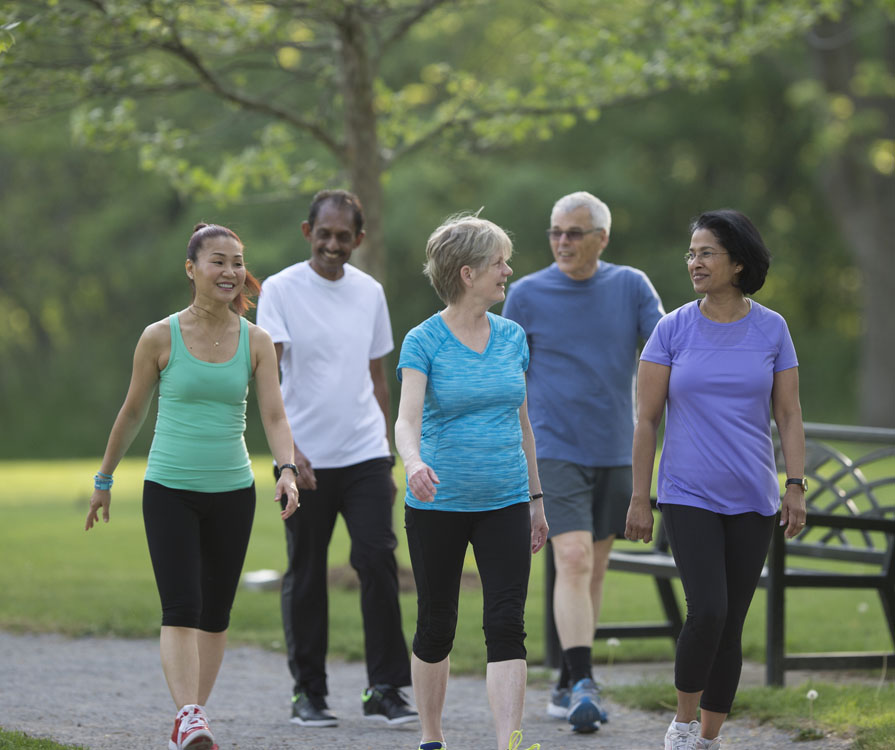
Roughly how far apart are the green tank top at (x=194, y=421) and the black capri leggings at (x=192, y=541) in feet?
0.21

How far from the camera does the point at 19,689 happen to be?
657 centimetres

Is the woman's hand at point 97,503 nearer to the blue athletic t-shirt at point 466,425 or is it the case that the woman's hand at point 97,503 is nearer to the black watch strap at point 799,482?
the blue athletic t-shirt at point 466,425

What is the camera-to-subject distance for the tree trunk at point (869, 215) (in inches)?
1054

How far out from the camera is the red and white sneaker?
474cm

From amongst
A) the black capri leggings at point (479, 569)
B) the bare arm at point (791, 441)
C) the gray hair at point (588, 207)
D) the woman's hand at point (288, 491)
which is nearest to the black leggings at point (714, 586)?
the bare arm at point (791, 441)

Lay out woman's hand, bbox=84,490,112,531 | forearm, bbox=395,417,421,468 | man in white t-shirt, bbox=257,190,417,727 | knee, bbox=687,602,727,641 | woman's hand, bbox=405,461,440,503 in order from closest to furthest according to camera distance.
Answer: woman's hand, bbox=405,461,440,503 < forearm, bbox=395,417,421,468 < knee, bbox=687,602,727,641 < woman's hand, bbox=84,490,112,531 < man in white t-shirt, bbox=257,190,417,727

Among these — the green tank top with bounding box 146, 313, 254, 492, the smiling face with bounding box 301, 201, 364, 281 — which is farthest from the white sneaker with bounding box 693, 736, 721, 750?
the smiling face with bounding box 301, 201, 364, 281

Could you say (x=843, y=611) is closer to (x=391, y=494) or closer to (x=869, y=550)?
(x=869, y=550)

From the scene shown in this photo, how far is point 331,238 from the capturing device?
20.0 feet

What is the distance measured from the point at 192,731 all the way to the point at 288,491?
0.93 m

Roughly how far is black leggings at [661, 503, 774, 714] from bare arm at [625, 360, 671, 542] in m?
0.12

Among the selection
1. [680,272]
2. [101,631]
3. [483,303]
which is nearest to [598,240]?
[483,303]

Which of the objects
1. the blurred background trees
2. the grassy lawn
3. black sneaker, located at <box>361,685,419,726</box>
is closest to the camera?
black sneaker, located at <box>361,685,419,726</box>

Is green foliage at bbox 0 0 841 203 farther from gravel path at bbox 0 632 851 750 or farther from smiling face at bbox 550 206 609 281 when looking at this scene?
gravel path at bbox 0 632 851 750
